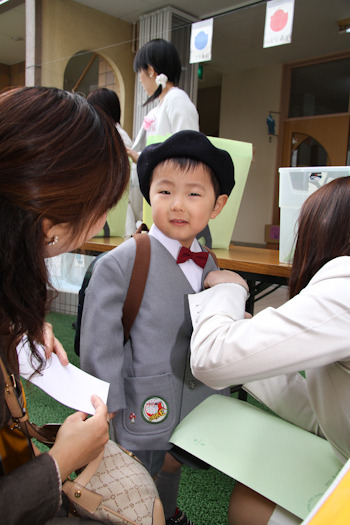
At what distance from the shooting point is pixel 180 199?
3.89 ft

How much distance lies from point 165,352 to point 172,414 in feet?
0.57

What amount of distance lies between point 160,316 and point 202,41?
2.05m

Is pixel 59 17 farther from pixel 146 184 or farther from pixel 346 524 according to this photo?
pixel 346 524

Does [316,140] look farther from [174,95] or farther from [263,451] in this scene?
[263,451]

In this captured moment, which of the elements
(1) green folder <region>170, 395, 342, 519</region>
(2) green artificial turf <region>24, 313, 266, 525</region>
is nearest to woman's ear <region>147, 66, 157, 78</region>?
(2) green artificial turf <region>24, 313, 266, 525</region>

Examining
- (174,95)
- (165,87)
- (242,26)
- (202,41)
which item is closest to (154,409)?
(174,95)

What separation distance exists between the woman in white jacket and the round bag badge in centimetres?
31

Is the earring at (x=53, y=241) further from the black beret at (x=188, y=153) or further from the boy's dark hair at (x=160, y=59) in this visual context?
the boy's dark hair at (x=160, y=59)

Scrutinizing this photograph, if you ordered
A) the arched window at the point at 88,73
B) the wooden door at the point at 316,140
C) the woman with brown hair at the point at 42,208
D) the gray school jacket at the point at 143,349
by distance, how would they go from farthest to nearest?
the wooden door at the point at 316,140
the arched window at the point at 88,73
the gray school jacket at the point at 143,349
the woman with brown hair at the point at 42,208

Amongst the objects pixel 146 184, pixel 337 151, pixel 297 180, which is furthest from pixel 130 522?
pixel 337 151

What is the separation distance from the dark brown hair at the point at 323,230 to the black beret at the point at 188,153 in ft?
1.12

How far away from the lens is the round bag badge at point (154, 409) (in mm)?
1130

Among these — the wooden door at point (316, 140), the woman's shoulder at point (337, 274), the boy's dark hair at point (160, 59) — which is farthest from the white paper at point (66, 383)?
the wooden door at point (316, 140)

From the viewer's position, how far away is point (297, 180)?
4.37 ft
